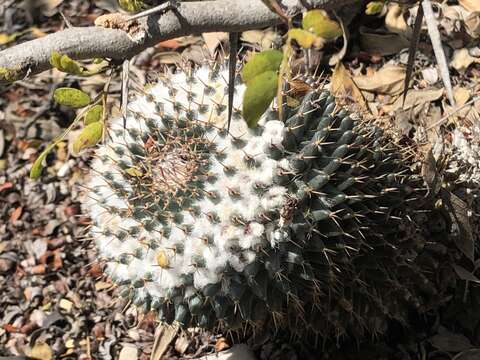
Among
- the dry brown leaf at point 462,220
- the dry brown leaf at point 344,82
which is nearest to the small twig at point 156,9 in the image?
the dry brown leaf at point 462,220

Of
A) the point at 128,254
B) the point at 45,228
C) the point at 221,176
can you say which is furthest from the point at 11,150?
the point at 221,176

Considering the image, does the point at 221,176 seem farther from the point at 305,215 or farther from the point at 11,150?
the point at 11,150

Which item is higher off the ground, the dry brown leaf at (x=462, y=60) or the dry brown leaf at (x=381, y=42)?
the dry brown leaf at (x=381, y=42)

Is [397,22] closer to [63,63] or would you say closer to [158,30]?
[158,30]

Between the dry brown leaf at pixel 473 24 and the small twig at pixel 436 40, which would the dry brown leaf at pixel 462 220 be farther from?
the dry brown leaf at pixel 473 24

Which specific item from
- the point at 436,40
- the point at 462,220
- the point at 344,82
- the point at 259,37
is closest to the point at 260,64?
the point at 436,40
